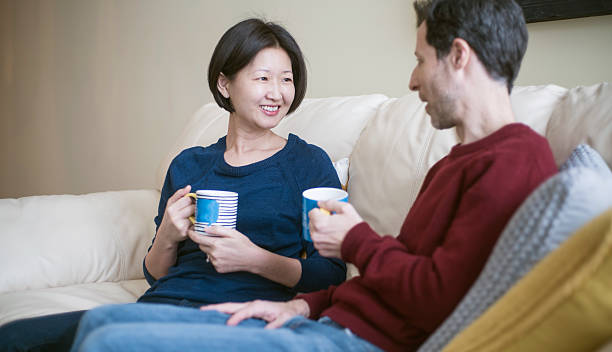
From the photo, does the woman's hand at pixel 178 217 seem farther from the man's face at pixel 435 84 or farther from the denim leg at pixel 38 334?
the man's face at pixel 435 84

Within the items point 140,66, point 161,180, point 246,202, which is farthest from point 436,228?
point 140,66

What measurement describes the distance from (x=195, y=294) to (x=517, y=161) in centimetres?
81

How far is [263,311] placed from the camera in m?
0.96

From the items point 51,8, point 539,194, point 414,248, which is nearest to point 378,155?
point 414,248

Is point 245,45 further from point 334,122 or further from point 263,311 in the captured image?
point 263,311

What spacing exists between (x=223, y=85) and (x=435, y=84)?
0.78m

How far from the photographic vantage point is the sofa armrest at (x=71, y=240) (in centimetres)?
164

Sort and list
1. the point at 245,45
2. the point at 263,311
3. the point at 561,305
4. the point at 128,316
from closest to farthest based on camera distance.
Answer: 1. the point at 561,305
2. the point at 128,316
3. the point at 263,311
4. the point at 245,45

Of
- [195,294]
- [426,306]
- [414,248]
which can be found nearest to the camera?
[426,306]

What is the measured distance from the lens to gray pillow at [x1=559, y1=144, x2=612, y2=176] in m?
0.87

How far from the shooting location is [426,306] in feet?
2.48

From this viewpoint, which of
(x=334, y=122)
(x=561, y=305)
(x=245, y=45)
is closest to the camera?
(x=561, y=305)

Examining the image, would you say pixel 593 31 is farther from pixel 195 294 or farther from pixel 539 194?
pixel 195 294

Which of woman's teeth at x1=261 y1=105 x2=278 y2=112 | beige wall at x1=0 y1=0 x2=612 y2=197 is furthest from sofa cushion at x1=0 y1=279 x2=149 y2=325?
beige wall at x1=0 y1=0 x2=612 y2=197
